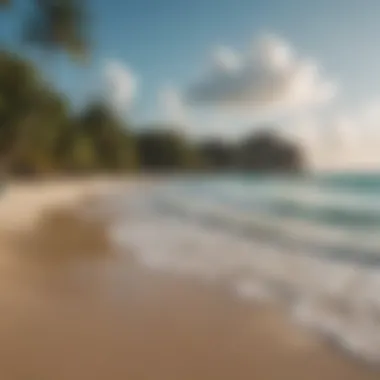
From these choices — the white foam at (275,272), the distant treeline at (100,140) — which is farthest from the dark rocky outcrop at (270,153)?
the white foam at (275,272)

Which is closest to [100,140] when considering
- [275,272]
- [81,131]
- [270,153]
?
[81,131]

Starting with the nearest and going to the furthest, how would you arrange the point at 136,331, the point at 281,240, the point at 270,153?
the point at 136,331 < the point at 270,153 < the point at 281,240

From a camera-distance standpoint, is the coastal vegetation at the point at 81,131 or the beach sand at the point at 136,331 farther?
the coastal vegetation at the point at 81,131

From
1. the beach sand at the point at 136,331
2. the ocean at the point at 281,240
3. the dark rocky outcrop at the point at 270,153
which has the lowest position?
the beach sand at the point at 136,331

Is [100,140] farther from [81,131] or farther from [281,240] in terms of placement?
[281,240]

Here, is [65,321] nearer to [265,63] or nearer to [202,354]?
[202,354]

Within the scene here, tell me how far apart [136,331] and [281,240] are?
84 centimetres

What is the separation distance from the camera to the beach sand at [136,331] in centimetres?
80

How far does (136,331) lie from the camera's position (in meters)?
0.93

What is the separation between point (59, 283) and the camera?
114 centimetres

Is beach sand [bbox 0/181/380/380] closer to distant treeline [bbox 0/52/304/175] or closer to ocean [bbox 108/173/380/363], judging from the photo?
ocean [bbox 108/173/380/363]

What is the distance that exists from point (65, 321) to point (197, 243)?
63 centimetres

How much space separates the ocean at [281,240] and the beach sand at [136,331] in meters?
0.08

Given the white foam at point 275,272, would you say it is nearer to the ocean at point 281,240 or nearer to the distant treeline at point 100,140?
the ocean at point 281,240
